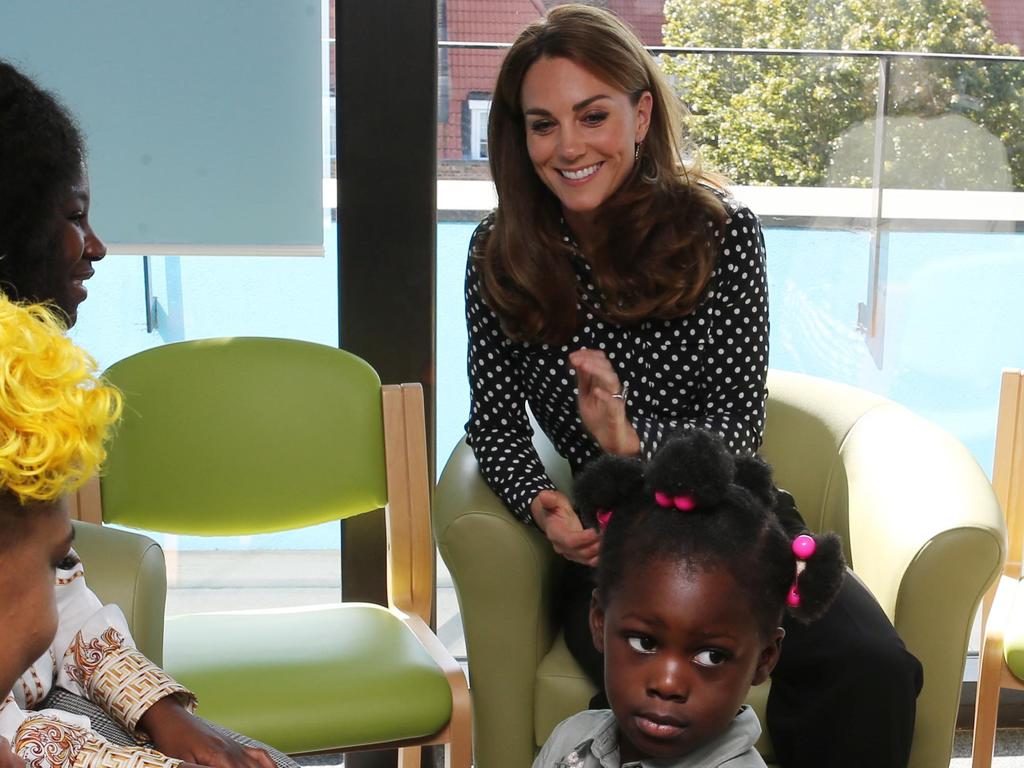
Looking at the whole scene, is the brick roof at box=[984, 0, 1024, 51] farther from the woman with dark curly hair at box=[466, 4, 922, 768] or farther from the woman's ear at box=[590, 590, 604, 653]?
the woman's ear at box=[590, 590, 604, 653]

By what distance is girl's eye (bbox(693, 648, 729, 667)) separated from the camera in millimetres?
1454

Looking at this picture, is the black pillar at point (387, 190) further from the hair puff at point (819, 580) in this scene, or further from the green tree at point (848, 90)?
the hair puff at point (819, 580)

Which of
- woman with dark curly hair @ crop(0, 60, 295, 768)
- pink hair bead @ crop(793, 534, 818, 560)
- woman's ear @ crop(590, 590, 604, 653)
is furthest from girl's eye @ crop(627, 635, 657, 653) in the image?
woman with dark curly hair @ crop(0, 60, 295, 768)

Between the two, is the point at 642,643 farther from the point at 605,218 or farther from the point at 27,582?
the point at 605,218

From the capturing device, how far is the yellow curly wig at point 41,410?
0.98 m

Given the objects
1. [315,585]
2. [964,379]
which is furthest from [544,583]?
[964,379]

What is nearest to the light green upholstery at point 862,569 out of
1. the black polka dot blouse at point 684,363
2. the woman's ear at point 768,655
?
the black polka dot blouse at point 684,363

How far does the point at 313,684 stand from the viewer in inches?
74.3

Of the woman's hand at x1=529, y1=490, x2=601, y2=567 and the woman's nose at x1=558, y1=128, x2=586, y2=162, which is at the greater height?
the woman's nose at x1=558, y1=128, x2=586, y2=162

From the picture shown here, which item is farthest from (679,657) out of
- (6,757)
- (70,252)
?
(70,252)

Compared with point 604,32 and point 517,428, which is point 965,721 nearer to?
point 517,428

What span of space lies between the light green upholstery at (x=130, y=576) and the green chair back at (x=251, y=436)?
0.54 meters

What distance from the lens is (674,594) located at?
4.79 feet

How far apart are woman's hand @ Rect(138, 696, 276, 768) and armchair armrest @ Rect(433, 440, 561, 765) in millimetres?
637
